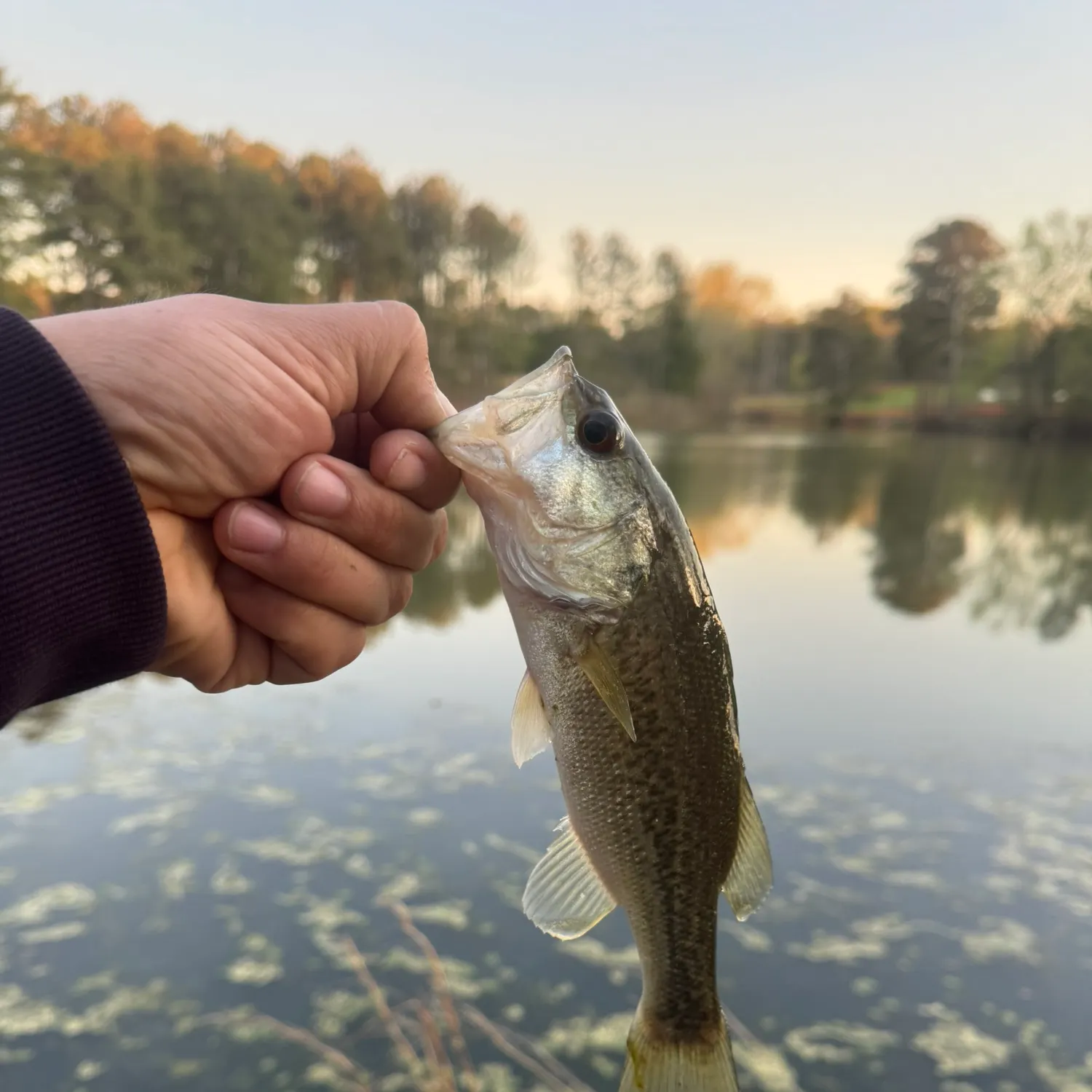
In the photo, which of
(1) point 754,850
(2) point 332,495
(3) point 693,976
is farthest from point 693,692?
(2) point 332,495

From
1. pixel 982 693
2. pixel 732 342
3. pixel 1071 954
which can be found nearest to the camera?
pixel 1071 954

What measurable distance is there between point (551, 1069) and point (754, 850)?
8.81ft

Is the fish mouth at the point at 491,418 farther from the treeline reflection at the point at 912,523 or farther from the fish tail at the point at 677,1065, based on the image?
the treeline reflection at the point at 912,523

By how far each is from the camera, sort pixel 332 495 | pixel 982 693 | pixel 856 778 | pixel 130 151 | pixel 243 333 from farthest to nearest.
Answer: pixel 130 151 → pixel 982 693 → pixel 856 778 → pixel 332 495 → pixel 243 333

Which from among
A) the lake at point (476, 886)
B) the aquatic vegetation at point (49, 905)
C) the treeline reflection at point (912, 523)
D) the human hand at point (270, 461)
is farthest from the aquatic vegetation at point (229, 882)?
the treeline reflection at point (912, 523)

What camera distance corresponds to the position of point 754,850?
2.03 metres

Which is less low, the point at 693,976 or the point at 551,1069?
the point at 693,976

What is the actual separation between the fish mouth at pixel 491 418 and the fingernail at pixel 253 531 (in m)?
0.50

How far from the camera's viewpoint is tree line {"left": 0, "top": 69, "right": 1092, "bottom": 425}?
24.8m

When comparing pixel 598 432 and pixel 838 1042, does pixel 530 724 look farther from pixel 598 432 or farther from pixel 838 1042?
pixel 838 1042

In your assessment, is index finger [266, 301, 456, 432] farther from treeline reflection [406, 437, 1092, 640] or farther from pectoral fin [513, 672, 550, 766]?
treeline reflection [406, 437, 1092, 640]

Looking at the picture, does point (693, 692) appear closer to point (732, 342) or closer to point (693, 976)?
point (693, 976)

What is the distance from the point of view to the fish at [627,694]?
6.34 feet

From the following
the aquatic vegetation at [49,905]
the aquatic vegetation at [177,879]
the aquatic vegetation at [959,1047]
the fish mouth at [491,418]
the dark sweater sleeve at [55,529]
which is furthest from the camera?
the aquatic vegetation at [177,879]
